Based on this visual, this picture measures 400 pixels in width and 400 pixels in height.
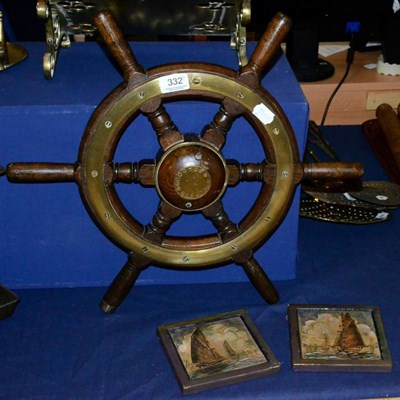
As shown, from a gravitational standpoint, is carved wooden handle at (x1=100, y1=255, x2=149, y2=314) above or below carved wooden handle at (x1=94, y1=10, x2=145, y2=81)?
below

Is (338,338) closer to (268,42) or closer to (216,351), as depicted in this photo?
(216,351)

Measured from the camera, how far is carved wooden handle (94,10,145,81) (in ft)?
3.75

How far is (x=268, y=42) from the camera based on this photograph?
1177mm

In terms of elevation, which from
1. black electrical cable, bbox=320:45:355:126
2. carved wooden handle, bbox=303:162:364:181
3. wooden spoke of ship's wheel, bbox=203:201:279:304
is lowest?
black electrical cable, bbox=320:45:355:126

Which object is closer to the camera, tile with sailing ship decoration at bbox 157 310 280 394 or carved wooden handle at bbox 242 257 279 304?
tile with sailing ship decoration at bbox 157 310 280 394

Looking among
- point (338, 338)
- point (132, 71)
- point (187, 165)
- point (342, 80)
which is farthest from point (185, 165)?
point (342, 80)

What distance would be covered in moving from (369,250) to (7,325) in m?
0.66

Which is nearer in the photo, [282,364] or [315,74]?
[282,364]

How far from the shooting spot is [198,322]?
4.21 ft

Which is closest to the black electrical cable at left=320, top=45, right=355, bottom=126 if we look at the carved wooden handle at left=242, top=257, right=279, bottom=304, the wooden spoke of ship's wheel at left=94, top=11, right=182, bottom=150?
the carved wooden handle at left=242, top=257, right=279, bottom=304

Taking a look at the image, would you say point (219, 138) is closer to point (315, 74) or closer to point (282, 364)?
point (282, 364)

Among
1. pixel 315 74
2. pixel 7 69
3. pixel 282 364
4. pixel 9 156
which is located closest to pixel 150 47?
pixel 7 69

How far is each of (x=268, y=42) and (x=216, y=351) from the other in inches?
18.3

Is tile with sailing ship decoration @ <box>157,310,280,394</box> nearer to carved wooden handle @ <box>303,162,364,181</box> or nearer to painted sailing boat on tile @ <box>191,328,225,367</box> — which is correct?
painted sailing boat on tile @ <box>191,328,225,367</box>
